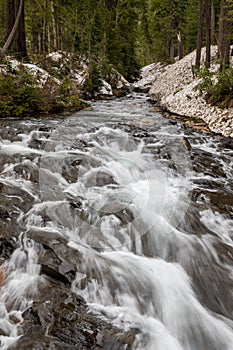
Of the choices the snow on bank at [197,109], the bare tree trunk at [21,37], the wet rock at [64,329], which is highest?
the bare tree trunk at [21,37]

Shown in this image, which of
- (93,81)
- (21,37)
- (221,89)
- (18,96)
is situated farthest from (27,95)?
(93,81)

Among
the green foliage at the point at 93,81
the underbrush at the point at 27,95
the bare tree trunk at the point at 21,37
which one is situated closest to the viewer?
the underbrush at the point at 27,95

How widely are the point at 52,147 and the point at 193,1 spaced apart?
2939 centimetres

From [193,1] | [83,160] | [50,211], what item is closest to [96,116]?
[83,160]

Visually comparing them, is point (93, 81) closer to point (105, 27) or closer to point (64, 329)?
point (105, 27)

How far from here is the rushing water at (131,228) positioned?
133 inches

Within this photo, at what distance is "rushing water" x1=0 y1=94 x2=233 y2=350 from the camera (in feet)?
11.1

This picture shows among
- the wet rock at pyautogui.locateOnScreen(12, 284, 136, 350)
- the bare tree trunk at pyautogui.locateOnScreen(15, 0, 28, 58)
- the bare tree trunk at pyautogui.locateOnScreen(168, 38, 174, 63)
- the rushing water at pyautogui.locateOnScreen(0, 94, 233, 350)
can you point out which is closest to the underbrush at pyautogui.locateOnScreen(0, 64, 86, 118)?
the rushing water at pyautogui.locateOnScreen(0, 94, 233, 350)

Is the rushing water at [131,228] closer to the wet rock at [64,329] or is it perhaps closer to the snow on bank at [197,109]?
the wet rock at [64,329]

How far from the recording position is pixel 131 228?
16.1 ft

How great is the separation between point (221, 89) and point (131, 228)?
876 centimetres

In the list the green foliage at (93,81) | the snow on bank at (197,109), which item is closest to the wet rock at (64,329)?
the snow on bank at (197,109)

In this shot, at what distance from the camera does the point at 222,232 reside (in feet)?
16.6

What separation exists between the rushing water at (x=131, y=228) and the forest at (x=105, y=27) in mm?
8312
